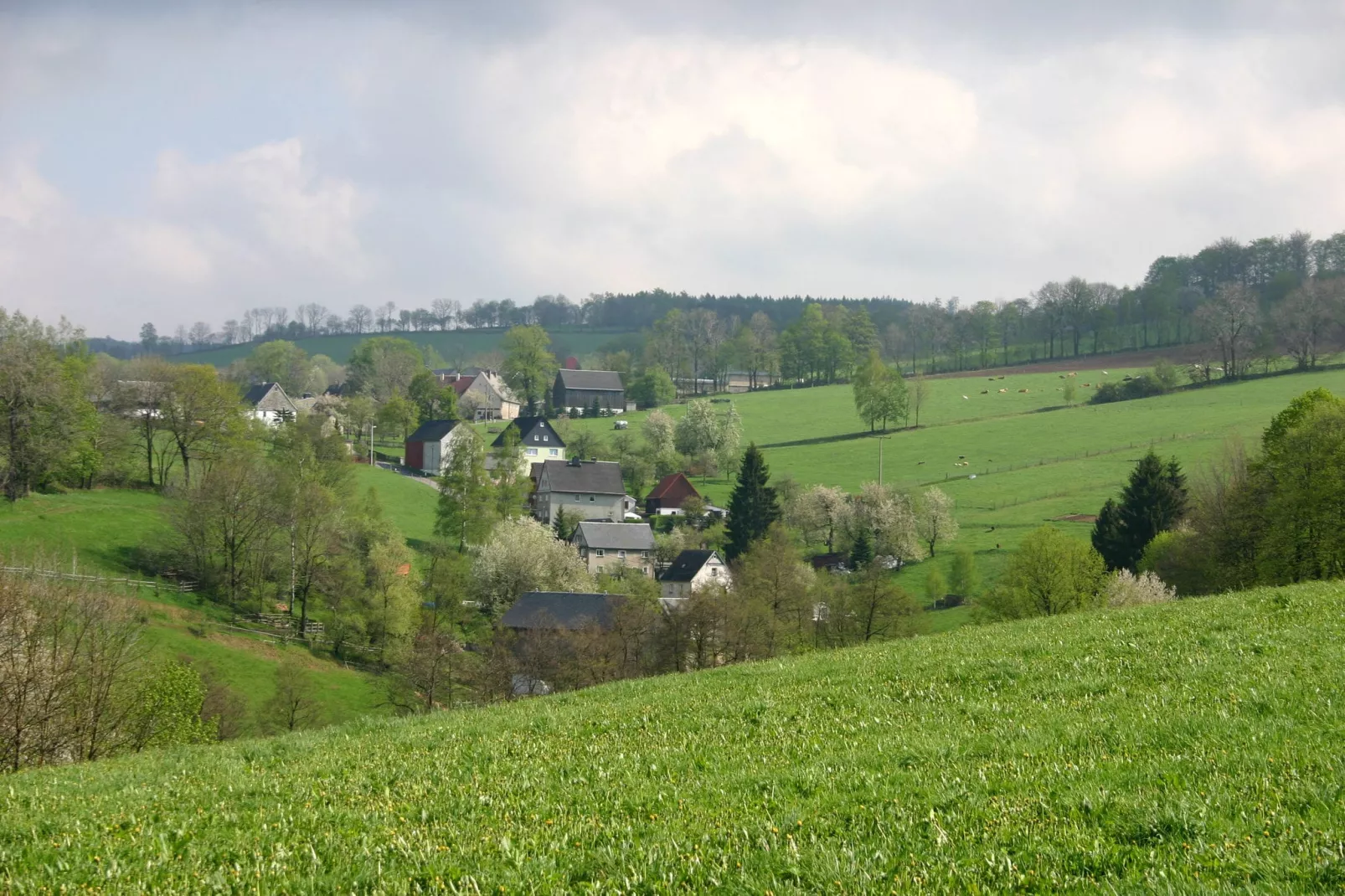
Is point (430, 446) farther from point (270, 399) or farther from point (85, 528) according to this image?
point (85, 528)

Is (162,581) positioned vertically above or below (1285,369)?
below

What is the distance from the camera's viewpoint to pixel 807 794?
11.0m

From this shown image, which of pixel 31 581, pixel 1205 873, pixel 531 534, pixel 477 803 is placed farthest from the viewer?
pixel 531 534

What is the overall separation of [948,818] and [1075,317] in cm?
18917

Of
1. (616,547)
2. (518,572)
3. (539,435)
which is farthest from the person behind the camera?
(539,435)

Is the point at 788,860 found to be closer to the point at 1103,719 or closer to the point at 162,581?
the point at 1103,719

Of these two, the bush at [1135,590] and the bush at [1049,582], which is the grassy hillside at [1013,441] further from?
the bush at [1135,590]

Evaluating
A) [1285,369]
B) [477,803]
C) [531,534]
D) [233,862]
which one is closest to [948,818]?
[477,803]

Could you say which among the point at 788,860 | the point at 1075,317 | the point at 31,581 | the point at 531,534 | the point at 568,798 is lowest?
the point at 531,534

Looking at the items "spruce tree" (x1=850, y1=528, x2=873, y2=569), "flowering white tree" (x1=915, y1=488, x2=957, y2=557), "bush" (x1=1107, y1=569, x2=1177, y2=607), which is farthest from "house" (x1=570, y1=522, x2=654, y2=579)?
"bush" (x1=1107, y1=569, x2=1177, y2=607)

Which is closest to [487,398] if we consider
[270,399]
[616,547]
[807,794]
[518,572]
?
[270,399]

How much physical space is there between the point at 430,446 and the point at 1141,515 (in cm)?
9088

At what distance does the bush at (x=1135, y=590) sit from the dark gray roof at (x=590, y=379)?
411 feet

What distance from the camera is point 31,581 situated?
121ft
